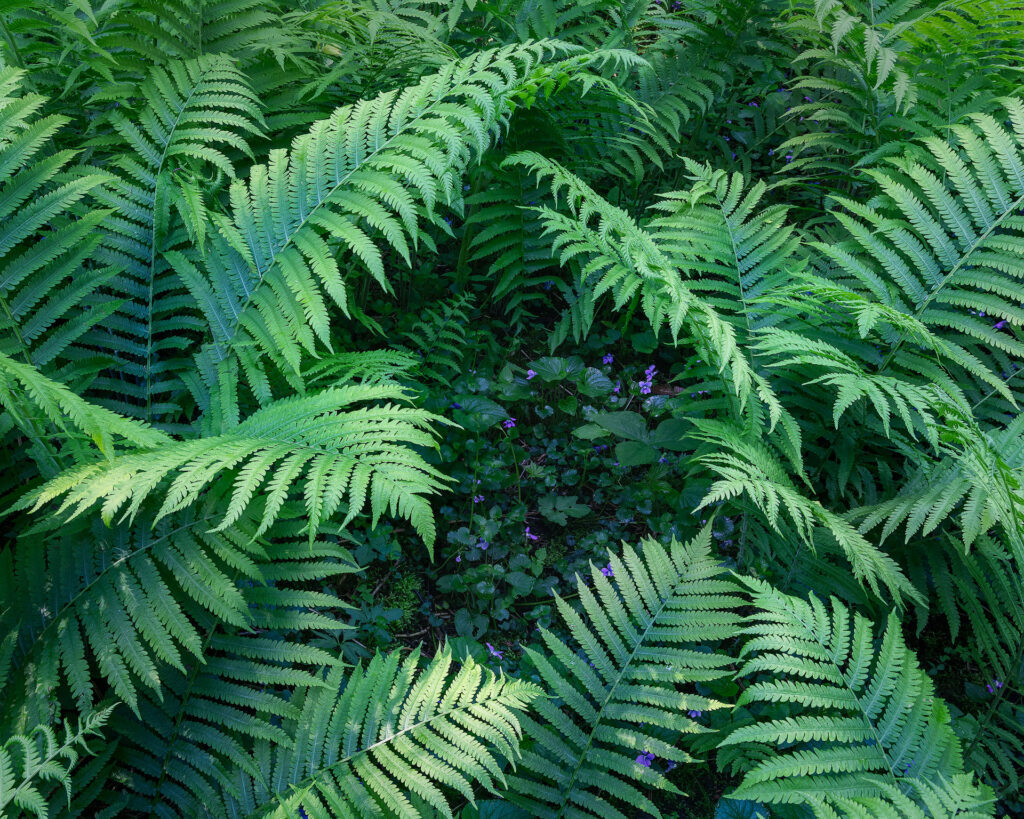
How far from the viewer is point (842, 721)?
180 centimetres

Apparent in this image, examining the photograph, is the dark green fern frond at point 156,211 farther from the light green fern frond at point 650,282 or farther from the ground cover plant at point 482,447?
the light green fern frond at point 650,282

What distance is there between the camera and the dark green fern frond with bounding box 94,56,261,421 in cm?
226

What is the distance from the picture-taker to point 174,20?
2523mm

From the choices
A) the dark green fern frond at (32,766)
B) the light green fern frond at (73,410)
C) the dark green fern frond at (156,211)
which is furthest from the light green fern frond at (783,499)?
the dark green fern frond at (156,211)

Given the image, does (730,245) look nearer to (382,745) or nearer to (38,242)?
(382,745)

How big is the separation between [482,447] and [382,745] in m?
1.28

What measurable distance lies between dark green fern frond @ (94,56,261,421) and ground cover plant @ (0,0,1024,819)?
18 mm

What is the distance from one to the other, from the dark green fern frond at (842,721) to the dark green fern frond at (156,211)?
185cm

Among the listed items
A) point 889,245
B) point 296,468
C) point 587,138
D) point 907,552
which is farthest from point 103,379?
point 889,245

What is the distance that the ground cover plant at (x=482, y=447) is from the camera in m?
1.80

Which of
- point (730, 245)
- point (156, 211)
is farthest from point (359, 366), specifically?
point (730, 245)

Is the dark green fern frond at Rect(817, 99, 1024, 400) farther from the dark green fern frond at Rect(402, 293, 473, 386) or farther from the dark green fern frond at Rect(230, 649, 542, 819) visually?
the dark green fern frond at Rect(230, 649, 542, 819)

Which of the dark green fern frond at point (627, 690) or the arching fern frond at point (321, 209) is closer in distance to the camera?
the dark green fern frond at point (627, 690)

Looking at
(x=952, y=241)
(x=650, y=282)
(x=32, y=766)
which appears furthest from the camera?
(x=952, y=241)
